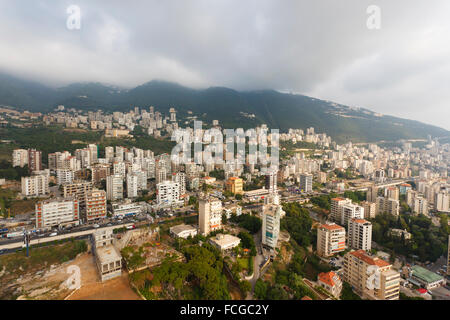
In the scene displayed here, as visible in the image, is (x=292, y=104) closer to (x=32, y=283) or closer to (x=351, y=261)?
(x=351, y=261)

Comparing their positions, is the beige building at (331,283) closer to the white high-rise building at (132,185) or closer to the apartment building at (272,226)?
the apartment building at (272,226)

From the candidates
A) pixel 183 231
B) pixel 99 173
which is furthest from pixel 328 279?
pixel 99 173

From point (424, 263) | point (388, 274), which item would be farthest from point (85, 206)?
point (424, 263)

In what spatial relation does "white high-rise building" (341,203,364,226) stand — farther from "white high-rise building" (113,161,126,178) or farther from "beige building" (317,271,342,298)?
"white high-rise building" (113,161,126,178)

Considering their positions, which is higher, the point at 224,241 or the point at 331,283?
the point at 224,241

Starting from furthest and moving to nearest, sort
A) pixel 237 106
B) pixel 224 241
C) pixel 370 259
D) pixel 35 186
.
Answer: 1. pixel 237 106
2. pixel 35 186
3. pixel 224 241
4. pixel 370 259

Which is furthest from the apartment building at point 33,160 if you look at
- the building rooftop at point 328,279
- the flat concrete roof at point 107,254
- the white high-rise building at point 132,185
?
the building rooftop at point 328,279

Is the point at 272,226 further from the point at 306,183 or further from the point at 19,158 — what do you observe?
the point at 19,158
